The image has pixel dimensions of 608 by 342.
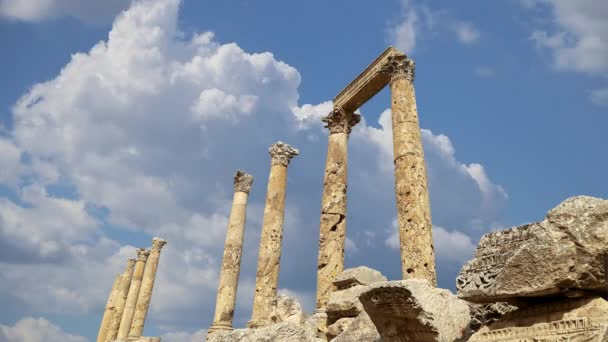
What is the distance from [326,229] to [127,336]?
1788 cm

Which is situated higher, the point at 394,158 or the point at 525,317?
the point at 394,158

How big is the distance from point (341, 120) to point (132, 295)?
1887 centimetres

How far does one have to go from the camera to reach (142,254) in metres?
30.4

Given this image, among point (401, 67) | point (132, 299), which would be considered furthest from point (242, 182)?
point (132, 299)

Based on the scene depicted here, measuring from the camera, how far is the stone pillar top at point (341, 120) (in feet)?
54.1

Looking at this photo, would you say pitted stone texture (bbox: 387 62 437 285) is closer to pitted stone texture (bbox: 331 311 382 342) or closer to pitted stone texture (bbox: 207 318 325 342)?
pitted stone texture (bbox: 331 311 382 342)

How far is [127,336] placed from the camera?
27.0 meters

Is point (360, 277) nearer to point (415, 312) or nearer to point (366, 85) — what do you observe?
point (415, 312)

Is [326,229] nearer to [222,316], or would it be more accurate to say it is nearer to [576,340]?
[222,316]

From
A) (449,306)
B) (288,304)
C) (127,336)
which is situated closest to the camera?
(449,306)

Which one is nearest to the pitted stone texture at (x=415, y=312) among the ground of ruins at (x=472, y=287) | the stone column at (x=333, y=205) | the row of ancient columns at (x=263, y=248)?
the ground of ruins at (x=472, y=287)

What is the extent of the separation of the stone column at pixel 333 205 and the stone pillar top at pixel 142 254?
1843cm

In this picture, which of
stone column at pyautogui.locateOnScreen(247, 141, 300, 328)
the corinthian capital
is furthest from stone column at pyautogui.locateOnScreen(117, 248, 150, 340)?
the corinthian capital

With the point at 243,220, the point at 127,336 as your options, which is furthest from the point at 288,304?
the point at 127,336
